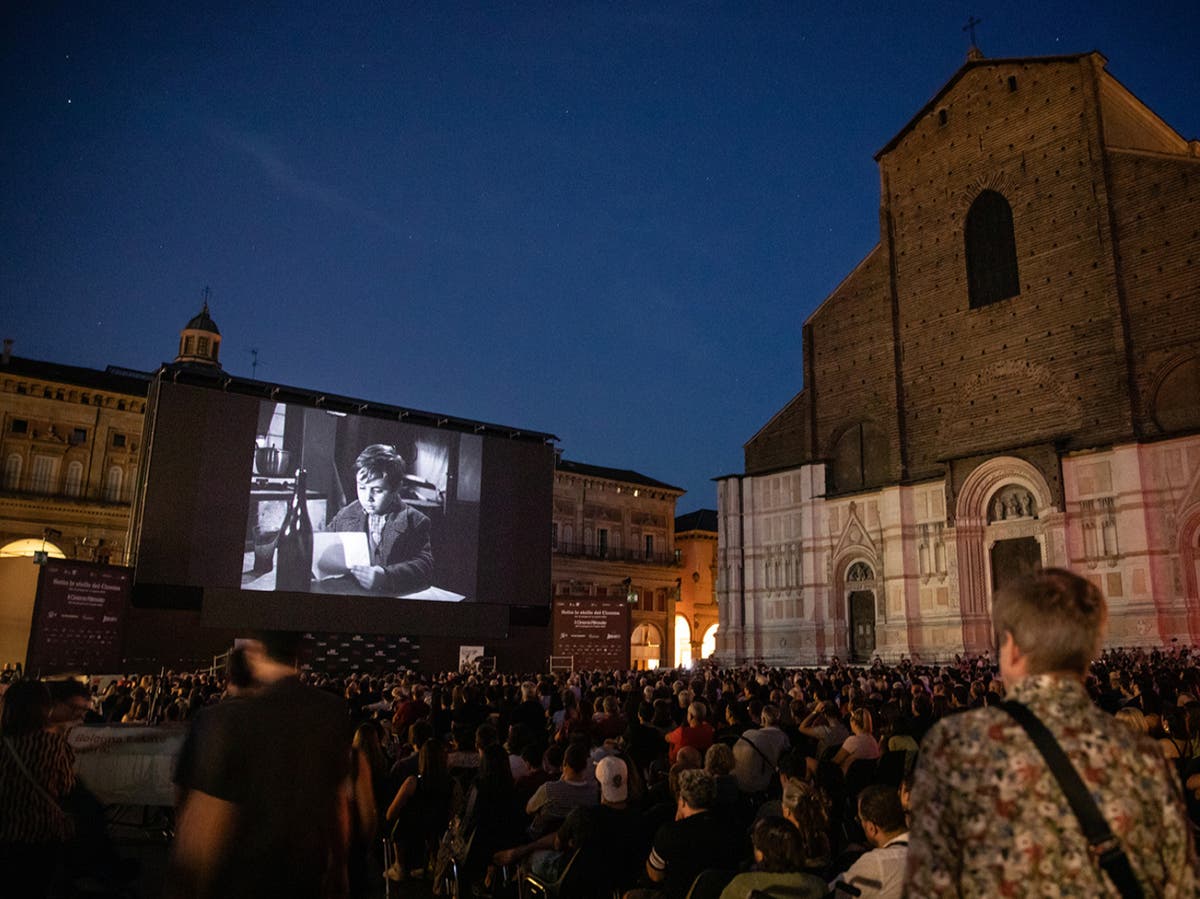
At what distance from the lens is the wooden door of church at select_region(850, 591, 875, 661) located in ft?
100

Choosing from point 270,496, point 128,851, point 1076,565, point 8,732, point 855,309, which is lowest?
point 128,851

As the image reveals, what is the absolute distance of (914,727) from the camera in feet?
26.3

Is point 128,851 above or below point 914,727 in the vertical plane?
below

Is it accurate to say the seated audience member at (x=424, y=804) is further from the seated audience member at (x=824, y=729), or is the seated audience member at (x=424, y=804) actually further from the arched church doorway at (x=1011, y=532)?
the arched church doorway at (x=1011, y=532)

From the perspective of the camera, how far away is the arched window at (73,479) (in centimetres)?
3941

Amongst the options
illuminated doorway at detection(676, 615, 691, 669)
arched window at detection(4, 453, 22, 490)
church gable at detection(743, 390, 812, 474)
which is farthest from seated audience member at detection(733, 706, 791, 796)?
illuminated doorway at detection(676, 615, 691, 669)

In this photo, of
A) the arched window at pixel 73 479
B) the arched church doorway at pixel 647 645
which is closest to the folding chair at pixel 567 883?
the arched window at pixel 73 479

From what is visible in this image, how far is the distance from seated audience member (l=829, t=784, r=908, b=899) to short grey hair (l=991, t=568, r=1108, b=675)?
1.61 meters

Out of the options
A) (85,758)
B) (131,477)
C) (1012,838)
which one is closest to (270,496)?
(131,477)

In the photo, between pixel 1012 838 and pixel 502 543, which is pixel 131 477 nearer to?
pixel 502 543

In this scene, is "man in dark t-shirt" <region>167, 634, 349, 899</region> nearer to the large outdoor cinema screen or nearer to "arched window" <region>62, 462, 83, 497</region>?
the large outdoor cinema screen

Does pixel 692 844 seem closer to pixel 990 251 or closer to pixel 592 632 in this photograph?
pixel 592 632

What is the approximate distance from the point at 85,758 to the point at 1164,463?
2564cm

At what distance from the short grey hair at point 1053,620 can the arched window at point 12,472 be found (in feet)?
144
